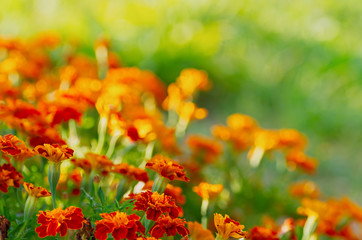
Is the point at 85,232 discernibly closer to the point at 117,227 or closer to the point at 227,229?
the point at 117,227

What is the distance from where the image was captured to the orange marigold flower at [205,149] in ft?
7.82

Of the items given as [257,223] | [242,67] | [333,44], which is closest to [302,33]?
[333,44]

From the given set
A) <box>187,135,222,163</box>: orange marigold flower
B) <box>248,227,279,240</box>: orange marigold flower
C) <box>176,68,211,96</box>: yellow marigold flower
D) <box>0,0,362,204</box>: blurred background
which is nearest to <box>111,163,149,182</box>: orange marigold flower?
Result: <box>248,227,279,240</box>: orange marigold flower

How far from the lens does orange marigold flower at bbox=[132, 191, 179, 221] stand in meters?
1.24

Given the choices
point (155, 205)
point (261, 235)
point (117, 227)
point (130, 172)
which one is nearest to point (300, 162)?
point (261, 235)

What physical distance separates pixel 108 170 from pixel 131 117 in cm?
85

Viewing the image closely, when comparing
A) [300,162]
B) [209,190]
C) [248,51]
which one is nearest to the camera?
[209,190]

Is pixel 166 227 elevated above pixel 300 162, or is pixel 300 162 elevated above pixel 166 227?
pixel 166 227

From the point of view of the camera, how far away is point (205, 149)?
2.41 metres

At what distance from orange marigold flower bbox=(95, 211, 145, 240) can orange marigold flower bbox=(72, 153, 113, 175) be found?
1.08 feet

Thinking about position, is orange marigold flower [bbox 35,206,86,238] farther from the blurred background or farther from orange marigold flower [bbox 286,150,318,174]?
the blurred background

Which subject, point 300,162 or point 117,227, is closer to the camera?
point 117,227

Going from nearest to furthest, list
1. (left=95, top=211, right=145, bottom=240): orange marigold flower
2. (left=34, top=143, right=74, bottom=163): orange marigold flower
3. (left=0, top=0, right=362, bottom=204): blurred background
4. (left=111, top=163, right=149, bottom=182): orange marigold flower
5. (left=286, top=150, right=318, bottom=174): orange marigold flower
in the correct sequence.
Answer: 1. (left=95, top=211, right=145, bottom=240): orange marigold flower
2. (left=34, top=143, right=74, bottom=163): orange marigold flower
3. (left=111, top=163, right=149, bottom=182): orange marigold flower
4. (left=286, top=150, right=318, bottom=174): orange marigold flower
5. (left=0, top=0, right=362, bottom=204): blurred background

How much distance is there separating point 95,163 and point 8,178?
275 mm
